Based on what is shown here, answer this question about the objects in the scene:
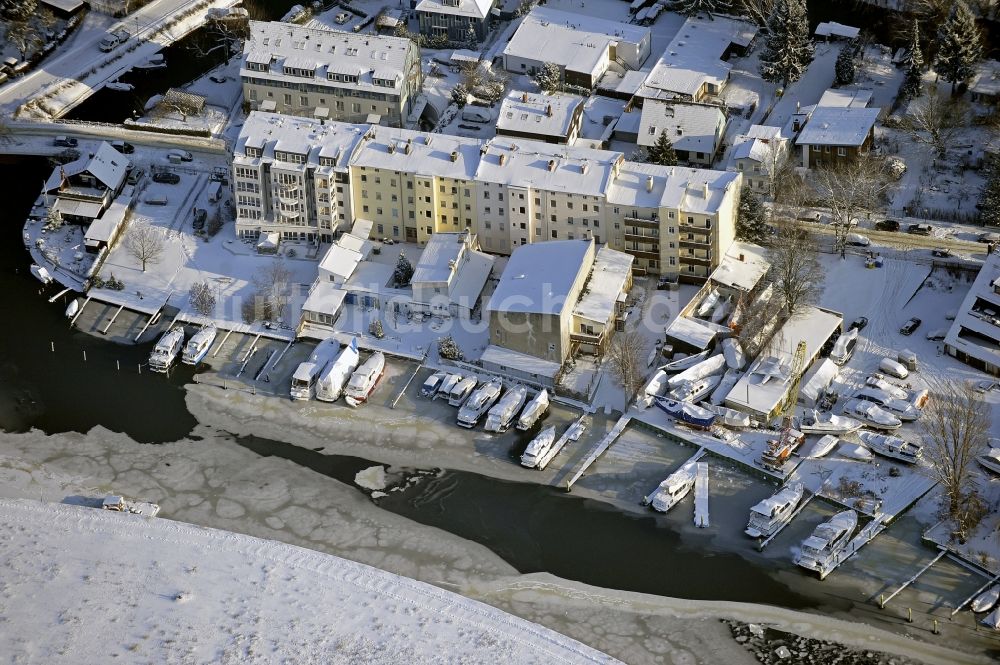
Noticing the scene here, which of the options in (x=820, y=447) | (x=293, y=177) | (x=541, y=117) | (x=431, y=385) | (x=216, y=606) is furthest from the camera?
(x=541, y=117)

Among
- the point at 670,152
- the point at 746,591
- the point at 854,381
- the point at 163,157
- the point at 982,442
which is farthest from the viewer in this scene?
the point at 163,157

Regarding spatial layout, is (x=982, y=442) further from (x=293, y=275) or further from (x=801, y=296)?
(x=293, y=275)

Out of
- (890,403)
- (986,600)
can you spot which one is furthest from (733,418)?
(986,600)

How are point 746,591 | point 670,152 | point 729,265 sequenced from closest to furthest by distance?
point 746,591 → point 729,265 → point 670,152

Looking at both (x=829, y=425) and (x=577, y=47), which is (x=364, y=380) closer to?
(x=829, y=425)

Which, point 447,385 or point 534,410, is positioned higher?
point 534,410

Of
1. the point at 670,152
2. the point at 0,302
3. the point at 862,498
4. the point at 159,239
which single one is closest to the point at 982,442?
the point at 862,498
